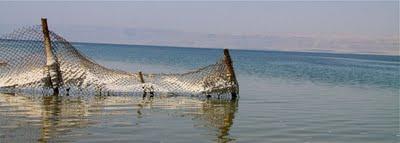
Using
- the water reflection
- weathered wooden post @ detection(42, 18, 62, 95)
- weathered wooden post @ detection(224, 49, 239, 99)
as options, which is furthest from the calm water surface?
weathered wooden post @ detection(42, 18, 62, 95)

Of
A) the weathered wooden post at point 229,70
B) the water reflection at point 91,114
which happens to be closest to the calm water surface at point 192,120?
the water reflection at point 91,114

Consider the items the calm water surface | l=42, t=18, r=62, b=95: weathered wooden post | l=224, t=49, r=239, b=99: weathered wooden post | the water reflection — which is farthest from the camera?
l=224, t=49, r=239, b=99: weathered wooden post

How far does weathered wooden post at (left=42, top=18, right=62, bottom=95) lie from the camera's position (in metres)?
20.8

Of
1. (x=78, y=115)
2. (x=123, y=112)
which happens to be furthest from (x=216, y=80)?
(x=78, y=115)

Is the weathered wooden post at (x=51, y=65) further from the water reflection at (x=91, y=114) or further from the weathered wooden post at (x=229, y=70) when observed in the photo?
the weathered wooden post at (x=229, y=70)

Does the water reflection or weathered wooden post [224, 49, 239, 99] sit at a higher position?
weathered wooden post [224, 49, 239, 99]

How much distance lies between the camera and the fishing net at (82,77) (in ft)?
68.3

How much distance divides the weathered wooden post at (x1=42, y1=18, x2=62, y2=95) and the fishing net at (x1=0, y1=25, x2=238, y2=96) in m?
0.12

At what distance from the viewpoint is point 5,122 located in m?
14.0

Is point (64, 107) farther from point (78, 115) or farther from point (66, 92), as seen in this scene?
point (66, 92)

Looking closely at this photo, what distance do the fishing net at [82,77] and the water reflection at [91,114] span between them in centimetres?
44

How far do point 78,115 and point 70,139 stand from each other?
393cm

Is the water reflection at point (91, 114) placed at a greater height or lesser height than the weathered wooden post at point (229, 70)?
lesser

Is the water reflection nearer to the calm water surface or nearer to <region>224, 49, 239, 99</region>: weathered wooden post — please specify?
the calm water surface
